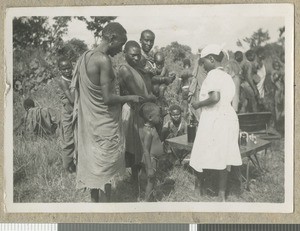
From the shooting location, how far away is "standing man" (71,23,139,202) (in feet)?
7.22

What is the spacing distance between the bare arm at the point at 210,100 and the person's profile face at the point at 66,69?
364 millimetres

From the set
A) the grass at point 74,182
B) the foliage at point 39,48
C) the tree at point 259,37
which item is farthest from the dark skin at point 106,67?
the tree at point 259,37

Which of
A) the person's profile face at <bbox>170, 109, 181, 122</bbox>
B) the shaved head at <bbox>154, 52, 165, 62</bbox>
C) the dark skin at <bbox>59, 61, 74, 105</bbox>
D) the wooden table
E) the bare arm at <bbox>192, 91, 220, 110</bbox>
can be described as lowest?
the wooden table

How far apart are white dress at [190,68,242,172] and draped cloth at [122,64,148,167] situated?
163 mm

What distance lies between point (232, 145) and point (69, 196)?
49 cm

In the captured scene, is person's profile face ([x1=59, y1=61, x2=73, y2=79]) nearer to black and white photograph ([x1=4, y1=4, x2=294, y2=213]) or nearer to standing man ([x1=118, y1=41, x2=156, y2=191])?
black and white photograph ([x1=4, y1=4, x2=294, y2=213])

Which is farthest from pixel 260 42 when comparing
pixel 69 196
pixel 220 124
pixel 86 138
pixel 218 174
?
pixel 69 196

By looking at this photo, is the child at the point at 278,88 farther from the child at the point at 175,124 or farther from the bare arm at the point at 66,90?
the bare arm at the point at 66,90

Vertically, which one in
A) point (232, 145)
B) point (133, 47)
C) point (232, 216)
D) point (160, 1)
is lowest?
point (232, 216)

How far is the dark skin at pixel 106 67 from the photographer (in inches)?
86.4

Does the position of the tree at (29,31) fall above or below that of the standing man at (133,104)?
above

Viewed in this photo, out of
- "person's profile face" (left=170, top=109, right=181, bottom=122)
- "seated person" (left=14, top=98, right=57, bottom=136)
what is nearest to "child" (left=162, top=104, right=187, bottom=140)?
"person's profile face" (left=170, top=109, right=181, bottom=122)

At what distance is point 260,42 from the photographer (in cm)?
222

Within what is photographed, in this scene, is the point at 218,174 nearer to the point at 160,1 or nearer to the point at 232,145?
the point at 232,145
